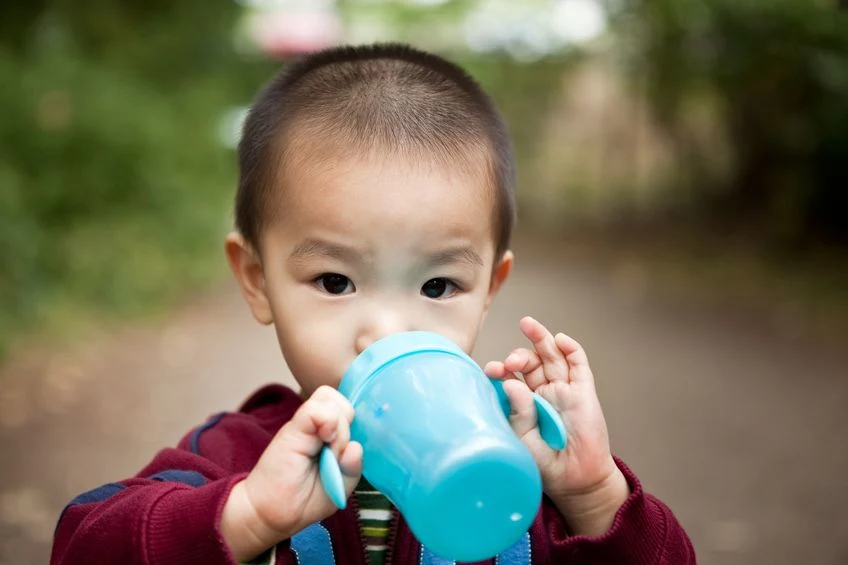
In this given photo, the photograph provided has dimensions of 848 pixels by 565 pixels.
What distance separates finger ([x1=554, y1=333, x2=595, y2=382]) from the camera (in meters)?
1.62

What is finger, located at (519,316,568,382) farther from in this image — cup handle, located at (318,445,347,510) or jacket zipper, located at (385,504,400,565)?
cup handle, located at (318,445,347,510)

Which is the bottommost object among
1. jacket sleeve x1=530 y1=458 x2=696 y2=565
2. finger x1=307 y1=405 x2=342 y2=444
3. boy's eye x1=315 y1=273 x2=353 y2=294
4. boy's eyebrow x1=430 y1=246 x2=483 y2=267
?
jacket sleeve x1=530 y1=458 x2=696 y2=565

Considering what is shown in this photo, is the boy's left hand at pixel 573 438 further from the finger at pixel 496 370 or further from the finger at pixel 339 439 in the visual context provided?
the finger at pixel 339 439

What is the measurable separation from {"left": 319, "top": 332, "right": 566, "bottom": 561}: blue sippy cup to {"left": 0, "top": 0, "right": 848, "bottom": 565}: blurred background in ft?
7.07

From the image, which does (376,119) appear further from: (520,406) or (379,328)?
(520,406)

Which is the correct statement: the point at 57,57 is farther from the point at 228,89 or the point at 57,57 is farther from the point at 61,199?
the point at 228,89

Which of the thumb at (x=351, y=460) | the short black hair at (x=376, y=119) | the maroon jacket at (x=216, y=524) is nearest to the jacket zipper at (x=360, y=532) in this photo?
the maroon jacket at (x=216, y=524)

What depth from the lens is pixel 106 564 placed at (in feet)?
4.87

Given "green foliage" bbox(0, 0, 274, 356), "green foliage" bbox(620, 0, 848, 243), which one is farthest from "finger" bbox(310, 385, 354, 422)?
"green foliage" bbox(620, 0, 848, 243)

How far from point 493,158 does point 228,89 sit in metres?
7.87

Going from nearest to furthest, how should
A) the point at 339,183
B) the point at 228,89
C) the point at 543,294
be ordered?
the point at 339,183 < the point at 543,294 < the point at 228,89

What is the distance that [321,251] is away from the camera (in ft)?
5.34

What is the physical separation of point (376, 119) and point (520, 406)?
0.55 metres

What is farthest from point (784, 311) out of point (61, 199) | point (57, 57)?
point (57, 57)
